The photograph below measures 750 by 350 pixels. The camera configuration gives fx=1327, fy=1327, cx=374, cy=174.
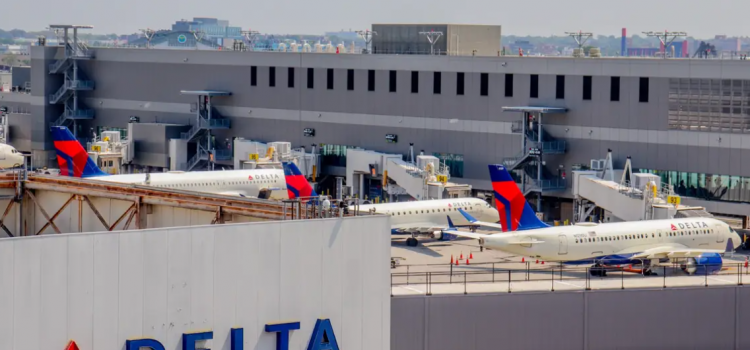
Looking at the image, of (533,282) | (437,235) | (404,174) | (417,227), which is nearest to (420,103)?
(404,174)

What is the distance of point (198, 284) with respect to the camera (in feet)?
96.0

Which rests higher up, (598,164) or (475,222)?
(598,164)

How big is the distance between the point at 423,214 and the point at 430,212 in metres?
0.61

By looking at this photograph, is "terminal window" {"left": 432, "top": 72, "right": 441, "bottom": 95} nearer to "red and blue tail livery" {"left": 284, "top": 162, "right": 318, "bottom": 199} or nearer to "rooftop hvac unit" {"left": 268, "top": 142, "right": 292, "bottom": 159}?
"rooftop hvac unit" {"left": 268, "top": 142, "right": 292, "bottom": 159}

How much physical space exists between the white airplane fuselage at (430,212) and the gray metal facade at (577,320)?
3213 centimetres

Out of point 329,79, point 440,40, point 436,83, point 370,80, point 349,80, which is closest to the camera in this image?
point 436,83

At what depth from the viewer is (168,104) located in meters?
124

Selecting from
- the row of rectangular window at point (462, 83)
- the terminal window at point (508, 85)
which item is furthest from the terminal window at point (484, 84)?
the terminal window at point (508, 85)

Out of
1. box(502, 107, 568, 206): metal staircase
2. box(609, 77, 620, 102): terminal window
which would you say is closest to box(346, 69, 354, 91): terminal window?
box(502, 107, 568, 206): metal staircase

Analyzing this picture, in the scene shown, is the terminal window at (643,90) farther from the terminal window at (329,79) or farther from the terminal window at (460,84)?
the terminal window at (329,79)

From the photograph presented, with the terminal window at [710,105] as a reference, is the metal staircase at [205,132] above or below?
below

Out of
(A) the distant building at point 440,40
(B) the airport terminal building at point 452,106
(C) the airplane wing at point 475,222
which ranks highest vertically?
(A) the distant building at point 440,40

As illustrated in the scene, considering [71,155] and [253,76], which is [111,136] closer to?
[253,76]

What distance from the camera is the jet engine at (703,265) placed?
6359 centimetres
